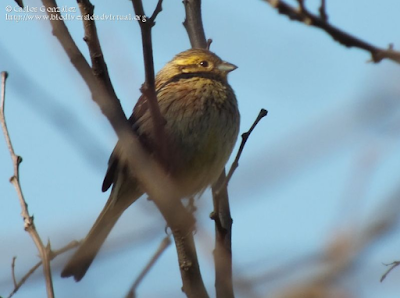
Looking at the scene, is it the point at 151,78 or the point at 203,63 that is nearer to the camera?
the point at 151,78

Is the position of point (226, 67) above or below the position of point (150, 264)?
above

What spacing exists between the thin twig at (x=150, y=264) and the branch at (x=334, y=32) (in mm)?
1162

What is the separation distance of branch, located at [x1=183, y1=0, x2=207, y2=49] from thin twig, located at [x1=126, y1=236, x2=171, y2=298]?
2668mm

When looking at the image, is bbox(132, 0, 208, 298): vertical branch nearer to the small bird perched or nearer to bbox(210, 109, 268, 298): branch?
bbox(210, 109, 268, 298): branch

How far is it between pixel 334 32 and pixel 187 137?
129 inches

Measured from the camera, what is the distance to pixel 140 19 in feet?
7.85

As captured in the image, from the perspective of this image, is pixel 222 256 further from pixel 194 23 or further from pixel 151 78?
pixel 194 23

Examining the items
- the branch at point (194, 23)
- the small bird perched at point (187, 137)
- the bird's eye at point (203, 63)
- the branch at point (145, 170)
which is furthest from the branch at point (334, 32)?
the bird's eye at point (203, 63)

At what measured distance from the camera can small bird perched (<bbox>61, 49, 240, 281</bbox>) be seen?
4812 mm

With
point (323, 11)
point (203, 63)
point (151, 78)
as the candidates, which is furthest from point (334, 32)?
point (203, 63)

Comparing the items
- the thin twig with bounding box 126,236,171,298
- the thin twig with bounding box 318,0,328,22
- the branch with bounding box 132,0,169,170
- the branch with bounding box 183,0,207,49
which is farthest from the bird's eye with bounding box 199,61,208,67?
the thin twig with bounding box 318,0,328,22

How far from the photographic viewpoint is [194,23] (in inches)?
195

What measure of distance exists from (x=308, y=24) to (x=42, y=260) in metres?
1.47

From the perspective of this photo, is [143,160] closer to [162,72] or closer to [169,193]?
[169,193]
